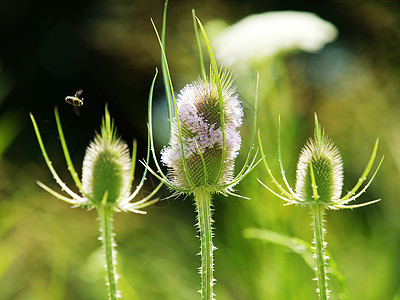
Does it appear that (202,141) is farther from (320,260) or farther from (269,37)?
(269,37)

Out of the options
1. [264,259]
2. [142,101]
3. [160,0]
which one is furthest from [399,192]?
[160,0]

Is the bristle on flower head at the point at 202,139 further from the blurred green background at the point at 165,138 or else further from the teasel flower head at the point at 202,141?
the blurred green background at the point at 165,138

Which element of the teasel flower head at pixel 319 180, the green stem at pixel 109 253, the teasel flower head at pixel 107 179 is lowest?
the green stem at pixel 109 253

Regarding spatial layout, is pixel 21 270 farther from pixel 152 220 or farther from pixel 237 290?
pixel 237 290

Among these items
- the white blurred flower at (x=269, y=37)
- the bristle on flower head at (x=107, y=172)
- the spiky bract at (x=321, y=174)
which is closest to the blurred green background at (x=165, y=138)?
the white blurred flower at (x=269, y=37)

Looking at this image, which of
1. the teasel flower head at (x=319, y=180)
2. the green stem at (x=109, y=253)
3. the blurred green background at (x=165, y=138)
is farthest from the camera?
the blurred green background at (x=165, y=138)

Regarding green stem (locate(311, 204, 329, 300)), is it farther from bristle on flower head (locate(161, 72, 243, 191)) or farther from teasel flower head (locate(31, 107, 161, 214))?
teasel flower head (locate(31, 107, 161, 214))

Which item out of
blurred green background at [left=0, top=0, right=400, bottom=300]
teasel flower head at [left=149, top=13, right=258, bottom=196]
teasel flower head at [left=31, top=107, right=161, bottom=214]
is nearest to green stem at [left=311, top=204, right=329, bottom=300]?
teasel flower head at [left=149, top=13, right=258, bottom=196]
